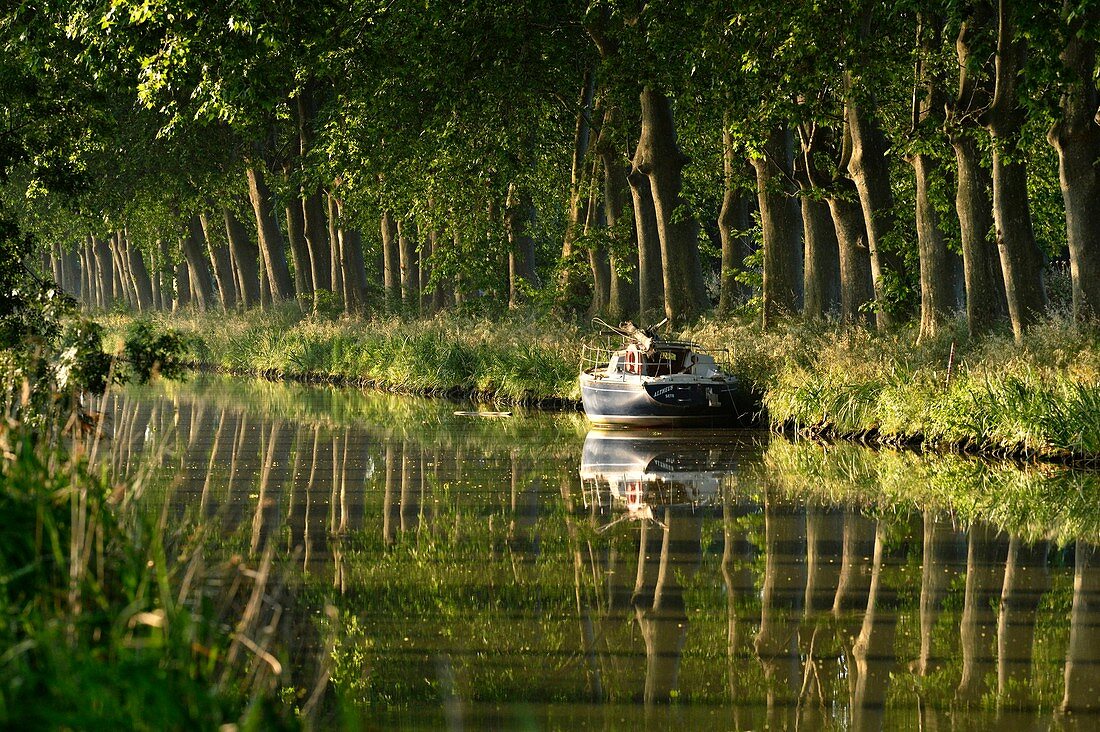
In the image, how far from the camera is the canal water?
8.34m

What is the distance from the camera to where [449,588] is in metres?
11.5

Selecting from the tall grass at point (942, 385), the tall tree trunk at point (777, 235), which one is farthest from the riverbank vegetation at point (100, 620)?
the tall tree trunk at point (777, 235)

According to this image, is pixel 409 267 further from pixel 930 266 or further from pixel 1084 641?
pixel 1084 641

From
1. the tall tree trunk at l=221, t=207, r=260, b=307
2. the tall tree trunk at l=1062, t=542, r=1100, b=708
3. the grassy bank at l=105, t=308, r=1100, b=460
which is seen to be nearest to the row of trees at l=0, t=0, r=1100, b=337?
the grassy bank at l=105, t=308, r=1100, b=460

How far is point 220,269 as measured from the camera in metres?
59.5

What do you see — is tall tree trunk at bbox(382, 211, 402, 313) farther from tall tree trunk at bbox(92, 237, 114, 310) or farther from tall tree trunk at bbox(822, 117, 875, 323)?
tall tree trunk at bbox(92, 237, 114, 310)

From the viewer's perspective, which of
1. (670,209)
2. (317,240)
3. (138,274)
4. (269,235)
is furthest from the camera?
(138,274)

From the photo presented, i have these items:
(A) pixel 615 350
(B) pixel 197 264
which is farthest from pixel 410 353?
(B) pixel 197 264

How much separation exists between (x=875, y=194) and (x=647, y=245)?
25.7 feet

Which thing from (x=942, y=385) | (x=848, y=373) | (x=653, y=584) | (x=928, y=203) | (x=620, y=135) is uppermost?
(x=620, y=135)

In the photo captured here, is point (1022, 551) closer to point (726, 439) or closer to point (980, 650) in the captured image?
point (980, 650)

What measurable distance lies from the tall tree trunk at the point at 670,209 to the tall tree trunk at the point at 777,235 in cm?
206

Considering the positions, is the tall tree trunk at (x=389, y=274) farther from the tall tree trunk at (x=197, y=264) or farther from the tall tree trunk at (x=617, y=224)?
the tall tree trunk at (x=197, y=264)

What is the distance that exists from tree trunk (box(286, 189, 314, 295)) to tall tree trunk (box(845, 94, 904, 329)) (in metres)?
23.7
